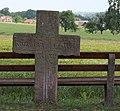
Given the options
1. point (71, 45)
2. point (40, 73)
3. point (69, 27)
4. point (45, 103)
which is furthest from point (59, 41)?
point (69, 27)

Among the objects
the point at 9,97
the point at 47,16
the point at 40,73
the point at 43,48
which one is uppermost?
the point at 47,16

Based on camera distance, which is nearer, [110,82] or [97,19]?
[110,82]

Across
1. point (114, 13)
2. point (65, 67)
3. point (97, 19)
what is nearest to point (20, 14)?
point (97, 19)

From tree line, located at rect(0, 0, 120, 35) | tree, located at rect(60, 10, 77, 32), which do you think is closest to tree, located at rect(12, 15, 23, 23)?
tree line, located at rect(0, 0, 120, 35)

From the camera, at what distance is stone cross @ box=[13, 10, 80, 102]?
283 inches

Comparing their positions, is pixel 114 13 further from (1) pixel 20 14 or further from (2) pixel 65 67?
(1) pixel 20 14

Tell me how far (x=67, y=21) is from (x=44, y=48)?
104m

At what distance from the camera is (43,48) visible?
7.20 meters

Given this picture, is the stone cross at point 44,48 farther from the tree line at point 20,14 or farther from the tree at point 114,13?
the tree line at point 20,14

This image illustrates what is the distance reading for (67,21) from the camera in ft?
364

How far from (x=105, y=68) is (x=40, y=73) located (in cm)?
127

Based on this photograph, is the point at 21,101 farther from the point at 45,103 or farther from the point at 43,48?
the point at 43,48

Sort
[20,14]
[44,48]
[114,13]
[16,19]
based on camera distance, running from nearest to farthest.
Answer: [44,48]
[114,13]
[16,19]
[20,14]

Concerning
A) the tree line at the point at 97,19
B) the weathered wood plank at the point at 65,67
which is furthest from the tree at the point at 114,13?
the weathered wood plank at the point at 65,67
